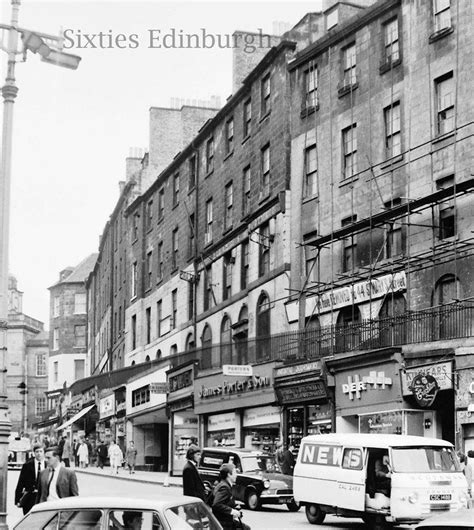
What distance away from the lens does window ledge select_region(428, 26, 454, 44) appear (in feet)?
104

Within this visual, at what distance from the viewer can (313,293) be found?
36969 millimetres

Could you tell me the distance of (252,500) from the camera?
25531mm

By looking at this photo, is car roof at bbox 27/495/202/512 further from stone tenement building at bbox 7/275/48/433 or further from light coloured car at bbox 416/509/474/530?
stone tenement building at bbox 7/275/48/433

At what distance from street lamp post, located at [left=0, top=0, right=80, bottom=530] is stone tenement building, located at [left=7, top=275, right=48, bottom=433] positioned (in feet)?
335

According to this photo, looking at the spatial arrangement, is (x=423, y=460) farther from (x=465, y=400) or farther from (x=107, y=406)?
(x=107, y=406)

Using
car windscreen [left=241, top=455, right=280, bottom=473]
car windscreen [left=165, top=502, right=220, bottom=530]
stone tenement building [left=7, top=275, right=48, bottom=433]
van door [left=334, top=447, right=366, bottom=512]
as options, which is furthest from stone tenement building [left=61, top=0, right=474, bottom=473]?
stone tenement building [left=7, top=275, right=48, bottom=433]

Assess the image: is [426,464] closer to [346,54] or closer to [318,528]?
[318,528]

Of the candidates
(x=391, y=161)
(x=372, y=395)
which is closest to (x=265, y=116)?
(x=391, y=161)

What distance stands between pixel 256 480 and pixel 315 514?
13.5 ft

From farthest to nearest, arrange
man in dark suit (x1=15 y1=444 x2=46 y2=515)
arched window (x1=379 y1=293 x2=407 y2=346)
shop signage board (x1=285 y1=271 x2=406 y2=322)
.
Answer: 1. shop signage board (x1=285 y1=271 x2=406 y2=322)
2. arched window (x1=379 y1=293 x2=407 y2=346)
3. man in dark suit (x1=15 y1=444 x2=46 y2=515)

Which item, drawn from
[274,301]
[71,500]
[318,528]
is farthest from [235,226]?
[71,500]

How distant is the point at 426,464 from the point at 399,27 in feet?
61.6

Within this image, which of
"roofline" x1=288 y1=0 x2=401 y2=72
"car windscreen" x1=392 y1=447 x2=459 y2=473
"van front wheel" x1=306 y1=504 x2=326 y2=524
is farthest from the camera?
"roofline" x1=288 y1=0 x2=401 y2=72

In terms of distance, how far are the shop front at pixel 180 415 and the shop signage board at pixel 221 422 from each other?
1.64m
